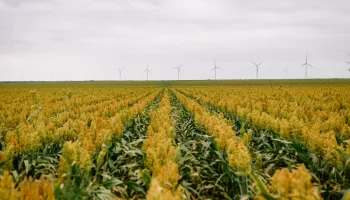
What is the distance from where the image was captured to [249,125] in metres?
9.28

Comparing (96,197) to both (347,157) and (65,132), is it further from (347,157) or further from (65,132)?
(347,157)

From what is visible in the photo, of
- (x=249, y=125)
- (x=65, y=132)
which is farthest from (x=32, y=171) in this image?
(x=249, y=125)

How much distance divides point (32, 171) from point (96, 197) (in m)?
2.17

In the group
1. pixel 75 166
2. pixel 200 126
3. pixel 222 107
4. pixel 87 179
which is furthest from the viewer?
pixel 222 107

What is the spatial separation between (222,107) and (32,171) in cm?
987

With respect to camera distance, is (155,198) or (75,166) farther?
(75,166)

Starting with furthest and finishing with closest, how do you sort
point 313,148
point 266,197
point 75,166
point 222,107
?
point 222,107 → point 313,148 → point 75,166 → point 266,197

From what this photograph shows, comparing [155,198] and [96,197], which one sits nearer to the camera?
[155,198]

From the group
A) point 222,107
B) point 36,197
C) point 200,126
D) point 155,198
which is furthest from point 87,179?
point 222,107

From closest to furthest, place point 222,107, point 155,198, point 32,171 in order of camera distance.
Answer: point 155,198 → point 32,171 → point 222,107

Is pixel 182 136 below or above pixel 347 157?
below

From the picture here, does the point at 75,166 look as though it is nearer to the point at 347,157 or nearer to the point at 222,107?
the point at 347,157

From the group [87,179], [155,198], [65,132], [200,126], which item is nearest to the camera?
[155,198]

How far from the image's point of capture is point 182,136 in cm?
938
